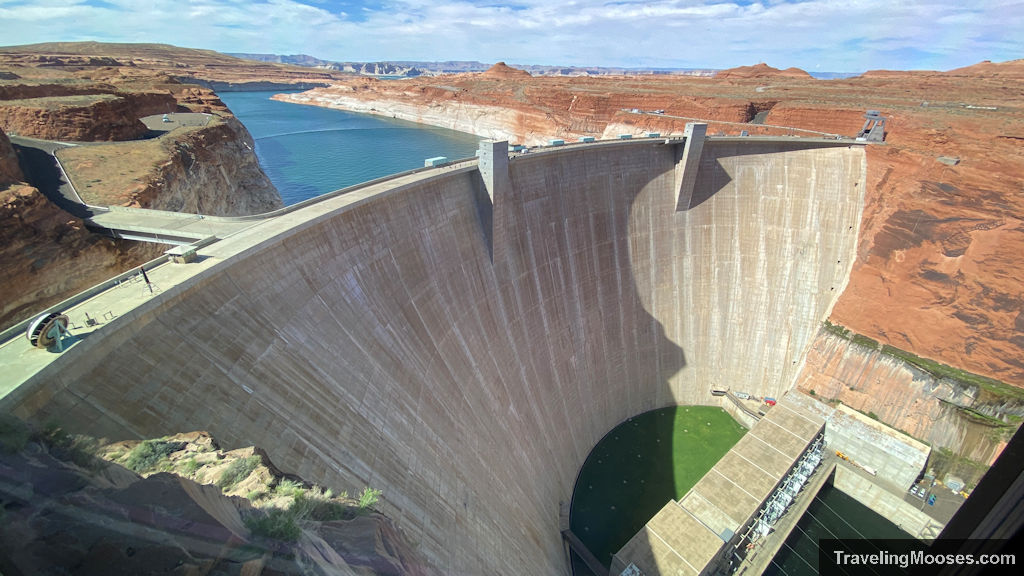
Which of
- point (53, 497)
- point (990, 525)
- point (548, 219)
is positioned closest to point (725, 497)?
point (548, 219)

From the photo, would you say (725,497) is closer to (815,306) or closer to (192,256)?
(815,306)

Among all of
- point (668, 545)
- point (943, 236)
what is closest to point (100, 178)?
point (668, 545)

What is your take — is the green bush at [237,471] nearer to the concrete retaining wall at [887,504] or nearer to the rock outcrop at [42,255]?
the rock outcrop at [42,255]

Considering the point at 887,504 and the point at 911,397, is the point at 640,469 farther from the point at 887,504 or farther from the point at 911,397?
the point at 911,397

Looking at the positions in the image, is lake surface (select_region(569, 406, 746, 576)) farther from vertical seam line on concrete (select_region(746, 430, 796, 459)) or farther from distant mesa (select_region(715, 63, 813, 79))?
distant mesa (select_region(715, 63, 813, 79))

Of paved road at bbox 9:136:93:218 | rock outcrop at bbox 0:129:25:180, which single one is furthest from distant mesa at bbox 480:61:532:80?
rock outcrop at bbox 0:129:25:180

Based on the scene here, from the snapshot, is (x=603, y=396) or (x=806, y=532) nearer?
(x=806, y=532)
